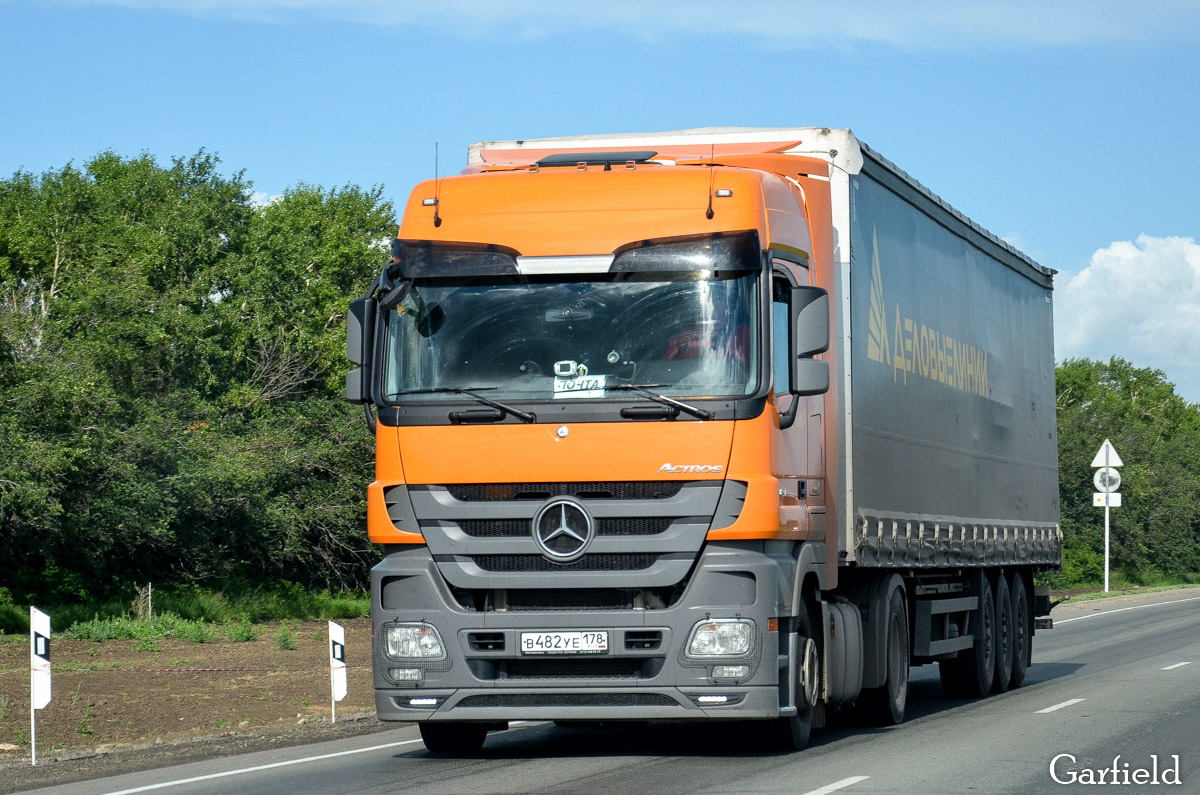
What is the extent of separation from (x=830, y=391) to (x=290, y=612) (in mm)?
22942

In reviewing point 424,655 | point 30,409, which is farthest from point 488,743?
point 30,409

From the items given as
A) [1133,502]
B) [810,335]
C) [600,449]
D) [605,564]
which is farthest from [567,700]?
[1133,502]

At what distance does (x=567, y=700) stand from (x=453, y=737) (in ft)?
5.86

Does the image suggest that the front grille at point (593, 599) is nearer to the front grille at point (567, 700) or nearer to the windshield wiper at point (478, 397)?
the front grille at point (567, 700)

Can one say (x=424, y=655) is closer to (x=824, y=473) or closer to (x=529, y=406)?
(x=529, y=406)

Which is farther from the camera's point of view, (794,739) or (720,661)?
(794,739)

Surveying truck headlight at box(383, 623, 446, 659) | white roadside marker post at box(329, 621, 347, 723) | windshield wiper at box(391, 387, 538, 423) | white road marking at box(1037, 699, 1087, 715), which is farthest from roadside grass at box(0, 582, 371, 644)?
windshield wiper at box(391, 387, 538, 423)

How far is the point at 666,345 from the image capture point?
10.2 metres

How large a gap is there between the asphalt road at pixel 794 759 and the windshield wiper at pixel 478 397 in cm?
222

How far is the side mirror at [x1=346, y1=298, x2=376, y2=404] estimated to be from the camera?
10.6 metres

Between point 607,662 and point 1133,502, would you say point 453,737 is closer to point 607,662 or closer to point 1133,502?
point 607,662

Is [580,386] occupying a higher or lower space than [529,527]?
higher

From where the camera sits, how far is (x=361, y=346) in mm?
10562

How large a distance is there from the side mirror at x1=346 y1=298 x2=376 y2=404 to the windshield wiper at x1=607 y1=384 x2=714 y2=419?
1.67 metres
